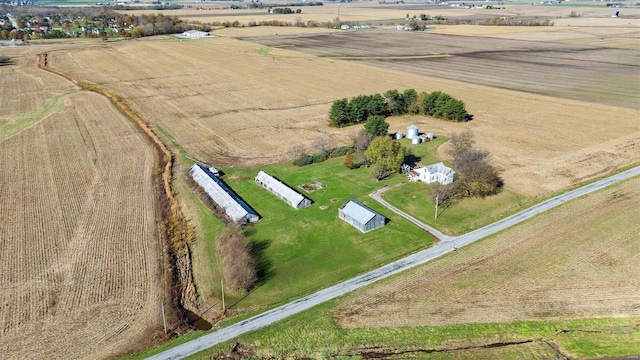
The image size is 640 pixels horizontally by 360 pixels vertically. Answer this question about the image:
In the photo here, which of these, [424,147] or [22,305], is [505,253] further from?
[22,305]

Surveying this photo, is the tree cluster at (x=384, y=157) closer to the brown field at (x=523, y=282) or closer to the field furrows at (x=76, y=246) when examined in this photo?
the brown field at (x=523, y=282)

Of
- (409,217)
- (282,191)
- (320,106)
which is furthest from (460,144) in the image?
(320,106)

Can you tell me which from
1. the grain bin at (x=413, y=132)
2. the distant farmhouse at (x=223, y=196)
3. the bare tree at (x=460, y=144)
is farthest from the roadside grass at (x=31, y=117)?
the bare tree at (x=460, y=144)

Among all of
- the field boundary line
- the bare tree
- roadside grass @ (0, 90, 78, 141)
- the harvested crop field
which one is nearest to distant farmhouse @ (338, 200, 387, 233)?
the field boundary line

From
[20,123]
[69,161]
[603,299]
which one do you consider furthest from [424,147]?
[20,123]

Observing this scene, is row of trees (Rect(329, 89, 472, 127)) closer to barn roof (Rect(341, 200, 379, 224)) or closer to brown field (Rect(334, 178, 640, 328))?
barn roof (Rect(341, 200, 379, 224))

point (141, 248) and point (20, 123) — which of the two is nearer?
point (141, 248)
